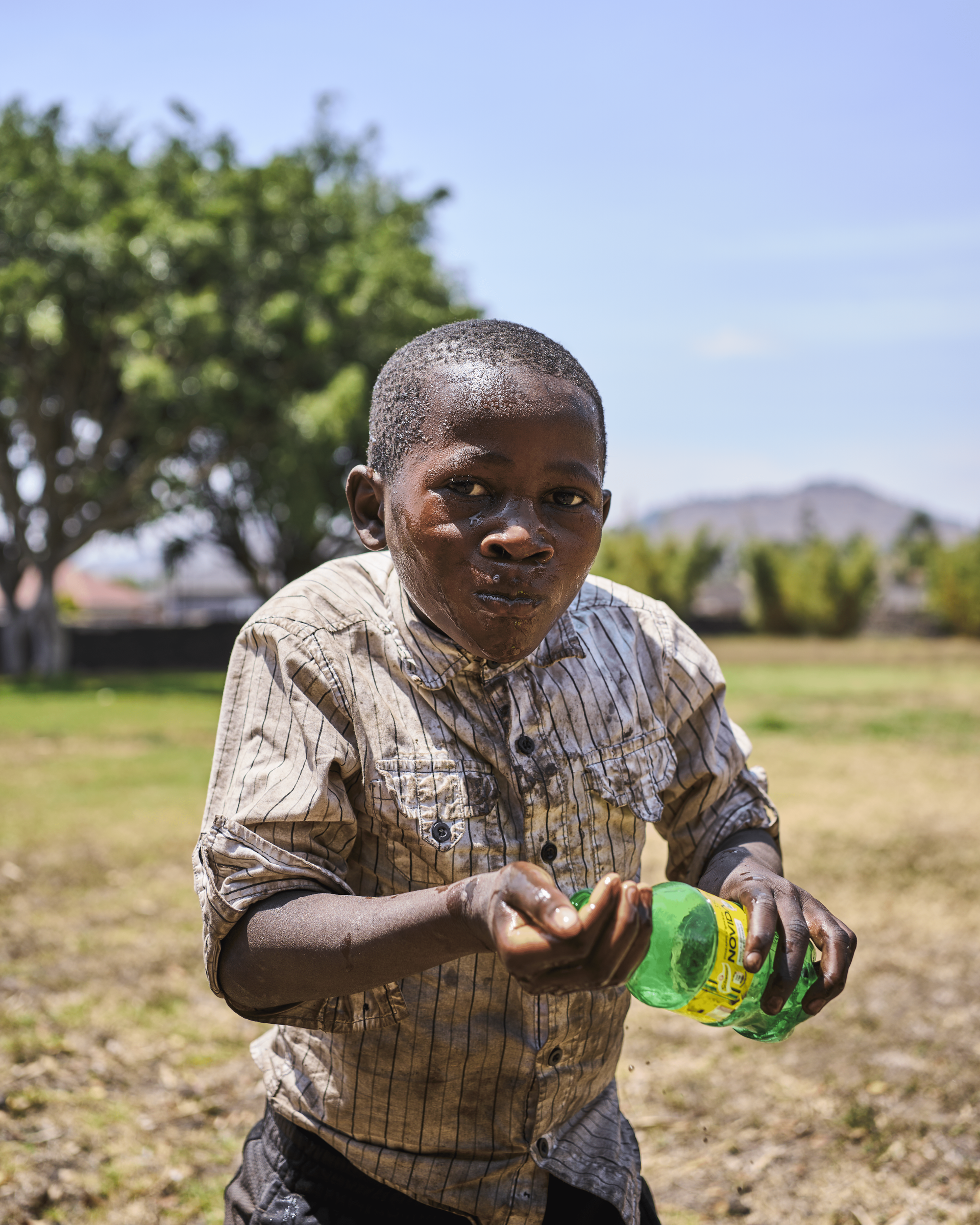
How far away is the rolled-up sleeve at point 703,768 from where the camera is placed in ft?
5.91

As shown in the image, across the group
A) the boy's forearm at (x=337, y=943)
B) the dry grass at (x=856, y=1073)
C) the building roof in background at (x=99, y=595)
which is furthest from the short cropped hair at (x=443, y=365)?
the building roof in background at (x=99, y=595)

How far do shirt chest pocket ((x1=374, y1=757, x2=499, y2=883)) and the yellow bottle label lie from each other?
32 cm

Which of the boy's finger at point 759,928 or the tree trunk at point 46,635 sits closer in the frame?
the boy's finger at point 759,928

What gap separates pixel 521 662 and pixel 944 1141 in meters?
2.94

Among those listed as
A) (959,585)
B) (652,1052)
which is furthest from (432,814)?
(959,585)

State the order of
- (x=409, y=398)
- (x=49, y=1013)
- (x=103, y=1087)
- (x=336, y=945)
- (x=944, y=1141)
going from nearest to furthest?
(x=336, y=945)
(x=409, y=398)
(x=944, y=1141)
(x=103, y=1087)
(x=49, y=1013)

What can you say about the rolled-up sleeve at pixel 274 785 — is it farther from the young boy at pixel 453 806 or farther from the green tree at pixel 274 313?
the green tree at pixel 274 313

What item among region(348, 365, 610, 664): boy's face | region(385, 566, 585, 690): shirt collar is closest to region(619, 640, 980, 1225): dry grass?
region(385, 566, 585, 690): shirt collar

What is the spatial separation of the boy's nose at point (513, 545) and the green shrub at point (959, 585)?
44927mm

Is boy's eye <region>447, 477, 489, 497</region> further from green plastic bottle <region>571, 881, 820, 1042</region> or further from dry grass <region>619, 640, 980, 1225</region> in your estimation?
dry grass <region>619, 640, 980, 1225</region>

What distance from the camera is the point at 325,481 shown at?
21203mm

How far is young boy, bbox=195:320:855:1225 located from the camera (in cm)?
144

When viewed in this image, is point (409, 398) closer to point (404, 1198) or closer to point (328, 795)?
point (328, 795)

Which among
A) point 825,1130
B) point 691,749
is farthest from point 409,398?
point 825,1130
